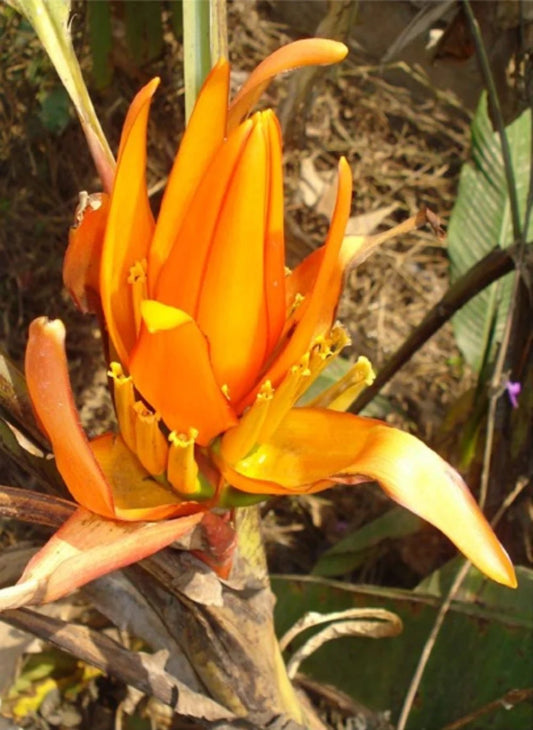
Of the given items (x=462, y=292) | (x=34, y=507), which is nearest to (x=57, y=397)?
(x=34, y=507)

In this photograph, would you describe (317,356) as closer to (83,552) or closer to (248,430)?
(248,430)

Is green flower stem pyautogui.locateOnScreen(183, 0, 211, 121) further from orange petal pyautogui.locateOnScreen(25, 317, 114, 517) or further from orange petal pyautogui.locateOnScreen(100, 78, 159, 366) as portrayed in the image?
orange petal pyautogui.locateOnScreen(25, 317, 114, 517)

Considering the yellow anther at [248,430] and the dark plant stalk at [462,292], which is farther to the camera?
the dark plant stalk at [462,292]

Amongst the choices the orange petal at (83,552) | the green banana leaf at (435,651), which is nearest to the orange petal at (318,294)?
the orange petal at (83,552)

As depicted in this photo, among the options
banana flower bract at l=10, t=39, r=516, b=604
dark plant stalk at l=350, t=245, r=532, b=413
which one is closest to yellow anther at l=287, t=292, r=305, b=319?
banana flower bract at l=10, t=39, r=516, b=604

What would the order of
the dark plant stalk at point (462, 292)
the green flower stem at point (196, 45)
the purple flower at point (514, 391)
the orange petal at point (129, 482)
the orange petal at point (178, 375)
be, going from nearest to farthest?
the orange petal at point (178, 375)
the orange petal at point (129, 482)
the green flower stem at point (196, 45)
the dark plant stalk at point (462, 292)
the purple flower at point (514, 391)

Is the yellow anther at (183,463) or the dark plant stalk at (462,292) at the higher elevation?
the yellow anther at (183,463)

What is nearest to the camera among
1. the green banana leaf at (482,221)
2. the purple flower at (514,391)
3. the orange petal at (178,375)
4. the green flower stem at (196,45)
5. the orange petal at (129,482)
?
the orange petal at (178,375)

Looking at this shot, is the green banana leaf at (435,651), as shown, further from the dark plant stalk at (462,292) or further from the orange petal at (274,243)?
the orange petal at (274,243)
